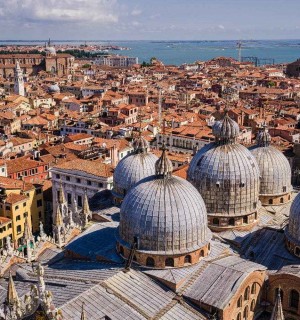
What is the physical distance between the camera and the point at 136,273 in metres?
20.2

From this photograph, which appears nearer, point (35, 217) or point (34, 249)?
point (34, 249)

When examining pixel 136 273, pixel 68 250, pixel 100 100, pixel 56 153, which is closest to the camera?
pixel 136 273

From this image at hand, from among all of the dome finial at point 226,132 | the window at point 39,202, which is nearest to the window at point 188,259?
the dome finial at point 226,132

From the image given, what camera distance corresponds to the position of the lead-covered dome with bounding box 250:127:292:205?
28.1 m

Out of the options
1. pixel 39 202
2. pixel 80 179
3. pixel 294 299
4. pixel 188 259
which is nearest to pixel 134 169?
pixel 188 259

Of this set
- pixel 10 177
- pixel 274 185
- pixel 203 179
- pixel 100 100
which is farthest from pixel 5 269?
pixel 100 100

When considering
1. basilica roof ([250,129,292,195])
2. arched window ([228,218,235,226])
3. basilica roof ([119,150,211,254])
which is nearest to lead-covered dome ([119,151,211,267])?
basilica roof ([119,150,211,254])

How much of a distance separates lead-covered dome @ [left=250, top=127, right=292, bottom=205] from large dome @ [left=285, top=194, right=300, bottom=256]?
18.1ft

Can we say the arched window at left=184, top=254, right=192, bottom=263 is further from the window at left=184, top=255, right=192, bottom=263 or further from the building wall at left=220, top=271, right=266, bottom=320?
the building wall at left=220, top=271, right=266, bottom=320

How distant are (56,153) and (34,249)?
25589mm

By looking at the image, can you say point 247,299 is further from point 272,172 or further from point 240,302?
point 272,172

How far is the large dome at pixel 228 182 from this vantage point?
24906 mm

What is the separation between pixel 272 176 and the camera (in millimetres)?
28016

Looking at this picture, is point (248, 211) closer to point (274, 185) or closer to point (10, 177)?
point (274, 185)
